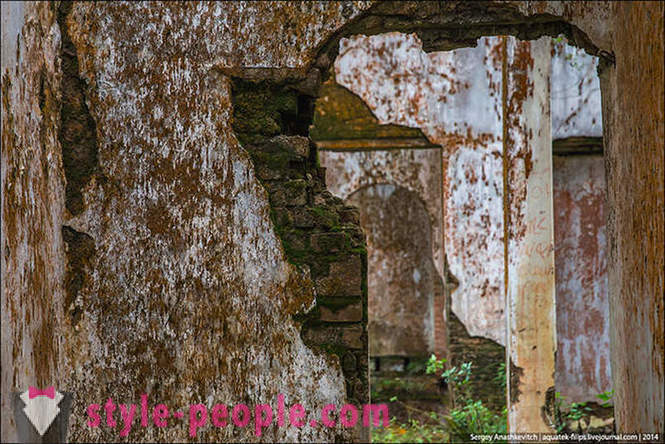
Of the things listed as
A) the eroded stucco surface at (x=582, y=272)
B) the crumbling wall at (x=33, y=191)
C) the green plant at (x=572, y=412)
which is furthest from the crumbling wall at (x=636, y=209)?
the eroded stucco surface at (x=582, y=272)

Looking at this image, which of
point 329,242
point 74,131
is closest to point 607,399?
point 329,242

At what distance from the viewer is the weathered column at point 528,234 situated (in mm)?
4820

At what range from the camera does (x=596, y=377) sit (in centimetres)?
704

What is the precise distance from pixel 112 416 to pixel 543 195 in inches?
138

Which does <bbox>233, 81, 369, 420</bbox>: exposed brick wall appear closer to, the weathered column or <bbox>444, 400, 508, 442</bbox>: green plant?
the weathered column

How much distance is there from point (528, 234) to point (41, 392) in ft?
11.5

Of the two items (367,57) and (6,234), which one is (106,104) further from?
(367,57)

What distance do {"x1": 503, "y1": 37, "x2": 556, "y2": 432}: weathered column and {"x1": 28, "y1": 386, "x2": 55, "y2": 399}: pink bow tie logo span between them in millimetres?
3278

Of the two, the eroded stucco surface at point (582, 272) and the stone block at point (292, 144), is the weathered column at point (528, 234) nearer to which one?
the eroded stucco surface at point (582, 272)

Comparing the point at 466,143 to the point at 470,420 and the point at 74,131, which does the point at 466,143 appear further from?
the point at 74,131

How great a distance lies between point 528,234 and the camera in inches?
193

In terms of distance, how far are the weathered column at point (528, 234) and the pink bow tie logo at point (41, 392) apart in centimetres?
328

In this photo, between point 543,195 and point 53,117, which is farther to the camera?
point 543,195

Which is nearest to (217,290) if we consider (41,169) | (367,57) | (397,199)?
(41,169)
